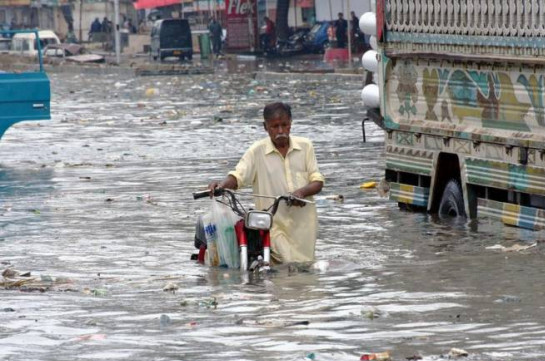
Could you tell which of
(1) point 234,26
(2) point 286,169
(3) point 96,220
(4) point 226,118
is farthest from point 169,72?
(2) point 286,169

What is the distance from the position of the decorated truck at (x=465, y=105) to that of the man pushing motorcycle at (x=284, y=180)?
2.18m

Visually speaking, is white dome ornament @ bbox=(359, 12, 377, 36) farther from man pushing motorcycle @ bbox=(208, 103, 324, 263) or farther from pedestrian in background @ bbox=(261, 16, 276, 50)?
pedestrian in background @ bbox=(261, 16, 276, 50)

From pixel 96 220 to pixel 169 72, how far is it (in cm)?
3476

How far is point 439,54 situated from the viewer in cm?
1320

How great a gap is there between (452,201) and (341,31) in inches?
1640

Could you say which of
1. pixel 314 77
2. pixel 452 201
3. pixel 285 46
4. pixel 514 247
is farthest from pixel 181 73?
pixel 514 247

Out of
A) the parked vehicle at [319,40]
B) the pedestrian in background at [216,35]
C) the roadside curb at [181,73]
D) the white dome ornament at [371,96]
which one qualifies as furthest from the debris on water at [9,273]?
the pedestrian in background at [216,35]

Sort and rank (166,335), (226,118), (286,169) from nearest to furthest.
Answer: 1. (166,335)
2. (286,169)
3. (226,118)

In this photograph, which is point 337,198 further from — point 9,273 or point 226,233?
point 9,273

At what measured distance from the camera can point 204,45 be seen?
205ft

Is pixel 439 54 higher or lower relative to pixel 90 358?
higher

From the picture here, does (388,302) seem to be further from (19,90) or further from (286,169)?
(19,90)

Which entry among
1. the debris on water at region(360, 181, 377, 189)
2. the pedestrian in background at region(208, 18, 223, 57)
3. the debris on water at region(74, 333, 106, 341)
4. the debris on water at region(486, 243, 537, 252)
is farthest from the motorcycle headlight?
the pedestrian in background at region(208, 18, 223, 57)

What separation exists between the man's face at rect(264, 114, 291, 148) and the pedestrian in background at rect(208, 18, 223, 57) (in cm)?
5243
